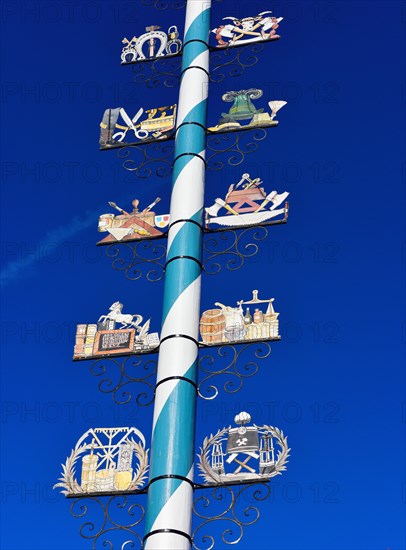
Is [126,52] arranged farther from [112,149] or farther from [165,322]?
[165,322]

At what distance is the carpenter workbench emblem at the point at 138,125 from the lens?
7.54 m

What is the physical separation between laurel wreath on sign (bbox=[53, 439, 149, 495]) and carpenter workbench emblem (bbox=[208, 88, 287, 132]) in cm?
268

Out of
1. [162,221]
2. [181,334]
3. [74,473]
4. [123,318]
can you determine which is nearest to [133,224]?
[162,221]

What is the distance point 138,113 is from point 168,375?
2720 mm

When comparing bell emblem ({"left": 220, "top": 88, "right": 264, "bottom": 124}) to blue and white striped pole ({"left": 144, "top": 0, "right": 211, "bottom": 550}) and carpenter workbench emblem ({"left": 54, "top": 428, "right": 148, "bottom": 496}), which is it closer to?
blue and white striped pole ({"left": 144, "top": 0, "right": 211, "bottom": 550})

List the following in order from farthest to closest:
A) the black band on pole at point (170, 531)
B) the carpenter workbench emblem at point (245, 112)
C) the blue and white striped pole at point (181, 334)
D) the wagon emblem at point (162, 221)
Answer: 1. the carpenter workbench emblem at point (245, 112)
2. the wagon emblem at point (162, 221)
3. the blue and white striped pole at point (181, 334)
4. the black band on pole at point (170, 531)

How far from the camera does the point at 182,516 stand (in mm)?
5391

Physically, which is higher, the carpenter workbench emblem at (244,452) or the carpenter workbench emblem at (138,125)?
the carpenter workbench emblem at (138,125)

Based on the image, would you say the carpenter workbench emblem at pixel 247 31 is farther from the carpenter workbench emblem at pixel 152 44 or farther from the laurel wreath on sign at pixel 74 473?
the laurel wreath on sign at pixel 74 473

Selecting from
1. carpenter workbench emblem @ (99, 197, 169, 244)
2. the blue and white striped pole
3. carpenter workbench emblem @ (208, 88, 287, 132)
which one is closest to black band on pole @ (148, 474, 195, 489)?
the blue and white striped pole

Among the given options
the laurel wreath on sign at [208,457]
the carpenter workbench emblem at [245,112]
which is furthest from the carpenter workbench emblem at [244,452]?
the carpenter workbench emblem at [245,112]

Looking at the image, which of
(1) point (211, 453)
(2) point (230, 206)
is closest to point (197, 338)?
(1) point (211, 453)

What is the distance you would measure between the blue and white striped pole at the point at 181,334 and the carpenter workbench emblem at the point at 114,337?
27 centimetres

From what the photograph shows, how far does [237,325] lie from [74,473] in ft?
4.66
